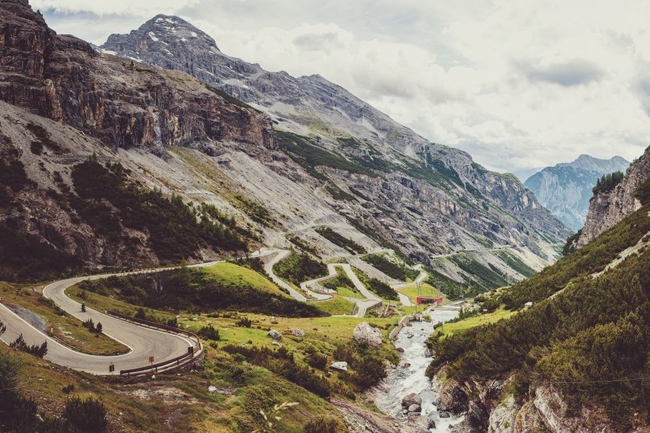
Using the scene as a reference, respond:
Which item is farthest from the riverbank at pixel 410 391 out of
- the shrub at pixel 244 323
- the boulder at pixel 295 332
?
the shrub at pixel 244 323

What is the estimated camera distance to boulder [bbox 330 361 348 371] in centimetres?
4344

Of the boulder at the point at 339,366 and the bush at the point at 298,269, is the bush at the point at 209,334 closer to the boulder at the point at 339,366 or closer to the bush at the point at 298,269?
the boulder at the point at 339,366

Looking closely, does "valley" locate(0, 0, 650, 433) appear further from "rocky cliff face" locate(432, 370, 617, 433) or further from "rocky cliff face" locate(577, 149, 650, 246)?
"rocky cliff face" locate(577, 149, 650, 246)

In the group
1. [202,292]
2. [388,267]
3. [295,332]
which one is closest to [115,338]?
[295,332]

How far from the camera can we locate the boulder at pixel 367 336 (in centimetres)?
5478

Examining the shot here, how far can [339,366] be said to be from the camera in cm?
4366

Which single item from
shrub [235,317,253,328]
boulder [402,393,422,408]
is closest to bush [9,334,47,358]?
shrub [235,317,253,328]

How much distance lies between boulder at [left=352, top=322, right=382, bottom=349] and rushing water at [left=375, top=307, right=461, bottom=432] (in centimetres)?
399

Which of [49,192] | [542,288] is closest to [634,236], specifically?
[542,288]

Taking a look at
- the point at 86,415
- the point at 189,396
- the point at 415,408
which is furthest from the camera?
the point at 415,408

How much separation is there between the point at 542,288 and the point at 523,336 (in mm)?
23757

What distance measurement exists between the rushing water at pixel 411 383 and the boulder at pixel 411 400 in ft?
1.76

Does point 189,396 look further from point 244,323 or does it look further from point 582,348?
point 244,323

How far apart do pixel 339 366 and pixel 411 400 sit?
8.50 meters
